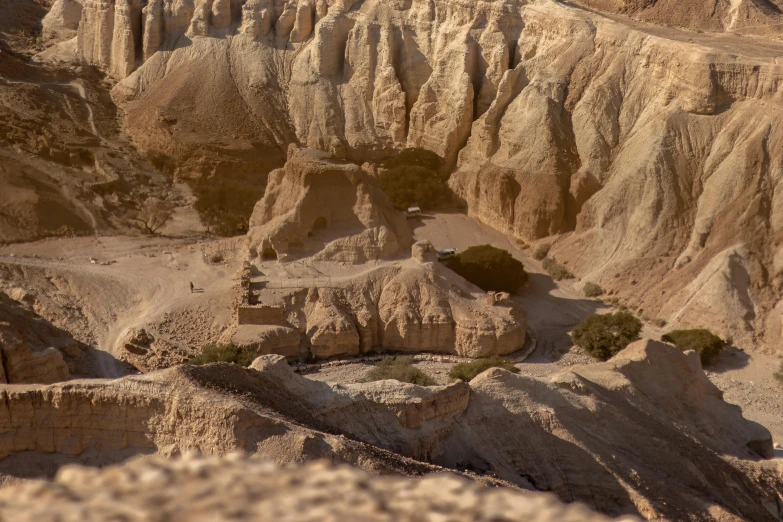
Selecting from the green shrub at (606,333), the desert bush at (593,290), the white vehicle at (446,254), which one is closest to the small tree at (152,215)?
the white vehicle at (446,254)

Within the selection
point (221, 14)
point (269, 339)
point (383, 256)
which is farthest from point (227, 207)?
point (221, 14)

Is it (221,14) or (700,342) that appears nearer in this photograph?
(700,342)

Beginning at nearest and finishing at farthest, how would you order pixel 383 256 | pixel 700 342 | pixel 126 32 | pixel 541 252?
pixel 700 342 → pixel 383 256 → pixel 541 252 → pixel 126 32

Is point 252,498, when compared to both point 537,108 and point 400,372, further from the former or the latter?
point 537,108

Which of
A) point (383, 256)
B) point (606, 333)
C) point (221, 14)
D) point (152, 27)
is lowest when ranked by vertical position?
point (606, 333)

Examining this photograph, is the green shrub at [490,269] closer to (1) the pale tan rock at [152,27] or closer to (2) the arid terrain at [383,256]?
(2) the arid terrain at [383,256]

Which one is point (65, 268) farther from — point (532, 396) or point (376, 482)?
point (376, 482)

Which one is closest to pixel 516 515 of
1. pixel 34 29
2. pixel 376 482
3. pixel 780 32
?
pixel 376 482
